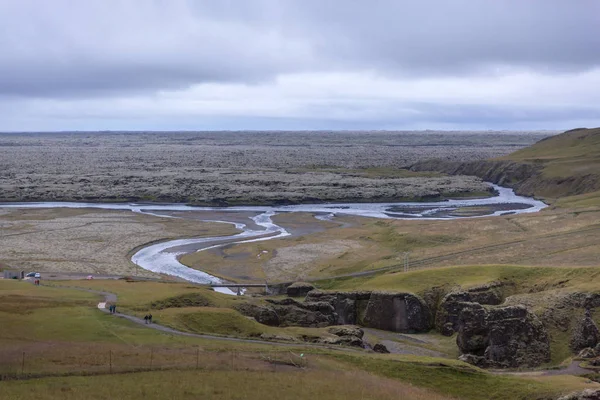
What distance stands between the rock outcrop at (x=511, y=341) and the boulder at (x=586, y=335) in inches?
92.8

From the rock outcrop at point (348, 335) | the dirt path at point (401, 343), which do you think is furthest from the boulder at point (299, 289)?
the rock outcrop at point (348, 335)

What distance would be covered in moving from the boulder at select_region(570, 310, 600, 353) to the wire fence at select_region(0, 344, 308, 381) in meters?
26.4

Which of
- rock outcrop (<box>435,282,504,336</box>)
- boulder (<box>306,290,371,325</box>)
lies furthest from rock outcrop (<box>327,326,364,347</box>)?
rock outcrop (<box>435,282,504,336</box>)

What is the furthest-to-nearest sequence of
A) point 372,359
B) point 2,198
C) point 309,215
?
point 2,198, point 309,215, point 372,359

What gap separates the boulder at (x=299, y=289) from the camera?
78625 millimetres

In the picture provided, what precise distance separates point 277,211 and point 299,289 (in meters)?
84.9

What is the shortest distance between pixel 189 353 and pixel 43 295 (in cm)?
2298

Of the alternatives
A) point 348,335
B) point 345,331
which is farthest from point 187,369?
point 345,331

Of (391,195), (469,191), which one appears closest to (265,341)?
(391,195)

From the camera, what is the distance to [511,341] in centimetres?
5869

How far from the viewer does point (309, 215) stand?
153500 mm

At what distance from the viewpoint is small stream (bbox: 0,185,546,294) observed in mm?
111913

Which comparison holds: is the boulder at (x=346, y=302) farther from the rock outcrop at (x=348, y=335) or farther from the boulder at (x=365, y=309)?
the rock outcrop at (x=348, y=335)

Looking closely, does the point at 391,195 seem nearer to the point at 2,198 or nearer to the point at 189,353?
the point at 2,198
